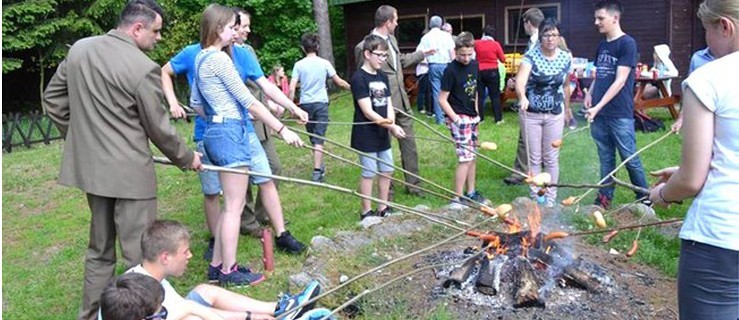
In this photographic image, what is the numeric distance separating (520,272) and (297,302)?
1.36 meters

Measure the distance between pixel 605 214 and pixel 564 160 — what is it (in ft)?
8.38

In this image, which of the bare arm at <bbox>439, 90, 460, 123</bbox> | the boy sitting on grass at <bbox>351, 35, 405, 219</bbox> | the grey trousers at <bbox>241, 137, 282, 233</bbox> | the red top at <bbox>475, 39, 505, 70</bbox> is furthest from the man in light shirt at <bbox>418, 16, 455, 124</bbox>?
the grey trousers at <bbox>241, 137, 282, 233</bbox>

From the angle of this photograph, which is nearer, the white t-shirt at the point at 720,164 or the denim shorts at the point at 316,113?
the white t-shirt at the point at 720,164

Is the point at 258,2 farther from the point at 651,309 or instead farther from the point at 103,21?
the point at 651,309

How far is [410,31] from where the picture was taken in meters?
18.9

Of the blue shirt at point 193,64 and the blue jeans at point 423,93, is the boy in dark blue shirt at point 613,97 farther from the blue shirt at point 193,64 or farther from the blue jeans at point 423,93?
the blue jeans at point 423,93

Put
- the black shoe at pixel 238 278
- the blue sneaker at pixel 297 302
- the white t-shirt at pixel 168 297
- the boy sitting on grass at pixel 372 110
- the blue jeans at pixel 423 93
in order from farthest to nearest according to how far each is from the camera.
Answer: the blue jeans at pixel 423 93
the boy sitting on grass at pixel 372 110
the black shoe at pixel 238 278
the blue sneaker at pixel 297 302
the white t-shirt at pixel 168 297

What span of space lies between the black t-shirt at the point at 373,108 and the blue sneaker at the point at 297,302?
218 cm

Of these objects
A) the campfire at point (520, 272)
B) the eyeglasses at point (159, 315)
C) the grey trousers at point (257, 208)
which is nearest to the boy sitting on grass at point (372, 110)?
the grey trousers at point (257, 208)

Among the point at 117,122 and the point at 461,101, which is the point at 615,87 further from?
the point at 117,122

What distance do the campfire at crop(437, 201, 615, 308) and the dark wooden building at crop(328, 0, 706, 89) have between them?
9.22 metres

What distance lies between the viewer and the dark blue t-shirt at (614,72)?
605cm

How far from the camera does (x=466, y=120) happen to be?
6562 mm

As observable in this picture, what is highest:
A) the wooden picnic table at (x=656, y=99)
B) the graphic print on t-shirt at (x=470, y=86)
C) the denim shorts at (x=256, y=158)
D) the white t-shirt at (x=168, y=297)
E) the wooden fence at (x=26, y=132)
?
the graphic print on t-shirt at (x=470, y=86)
